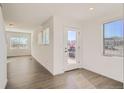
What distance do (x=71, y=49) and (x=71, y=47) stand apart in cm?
9

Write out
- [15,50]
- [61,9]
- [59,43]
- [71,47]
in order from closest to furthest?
[61,9], [59,43], [71,47], [15,50]

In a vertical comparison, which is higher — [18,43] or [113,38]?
[113,38]

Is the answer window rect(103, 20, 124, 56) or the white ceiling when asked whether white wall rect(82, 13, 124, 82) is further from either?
the white ceiling

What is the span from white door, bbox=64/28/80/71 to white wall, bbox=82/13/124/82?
359mm

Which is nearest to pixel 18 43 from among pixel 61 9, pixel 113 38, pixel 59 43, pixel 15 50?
pixel 15 50

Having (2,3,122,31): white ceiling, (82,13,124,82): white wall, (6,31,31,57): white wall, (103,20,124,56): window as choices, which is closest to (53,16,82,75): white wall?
(2,3,122,31): white ceiling

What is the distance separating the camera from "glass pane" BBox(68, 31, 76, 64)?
4.39 metres

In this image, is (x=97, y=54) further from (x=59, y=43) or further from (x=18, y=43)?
(x=18, y=43)

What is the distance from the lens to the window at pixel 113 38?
126 inches

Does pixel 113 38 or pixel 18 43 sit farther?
pixel 18 43

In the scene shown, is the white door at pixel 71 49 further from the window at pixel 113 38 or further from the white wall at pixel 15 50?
the white wall at pixel 15 50

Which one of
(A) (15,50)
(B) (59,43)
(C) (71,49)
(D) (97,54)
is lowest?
(A) (15,50)

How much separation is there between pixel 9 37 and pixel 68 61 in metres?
6.98

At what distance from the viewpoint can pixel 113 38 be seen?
343 centimetres
